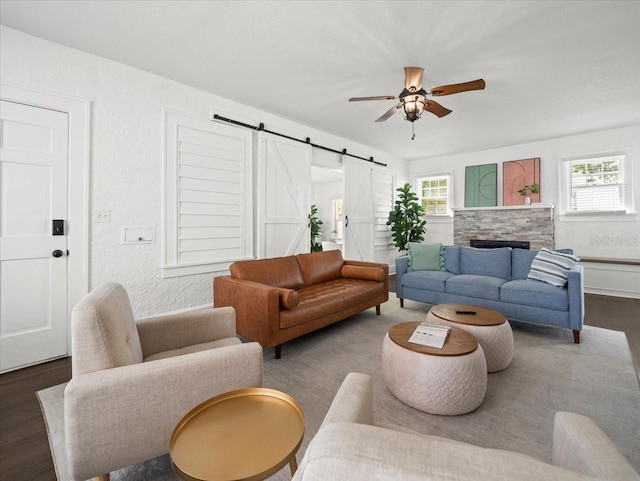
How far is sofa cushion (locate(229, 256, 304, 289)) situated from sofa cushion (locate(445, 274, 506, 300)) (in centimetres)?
195

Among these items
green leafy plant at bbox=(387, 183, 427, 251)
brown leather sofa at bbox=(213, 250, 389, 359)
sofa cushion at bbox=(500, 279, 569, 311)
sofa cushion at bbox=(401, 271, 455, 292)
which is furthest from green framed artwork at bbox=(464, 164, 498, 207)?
brown leather sofa at bbox=(213, 250, 389, 359)

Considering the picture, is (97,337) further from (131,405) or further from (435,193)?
(435,193)

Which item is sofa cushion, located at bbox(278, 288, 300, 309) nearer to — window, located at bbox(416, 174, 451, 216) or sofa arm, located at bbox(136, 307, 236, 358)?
sofa arm, located at bbox(136, 307, 236, 358)

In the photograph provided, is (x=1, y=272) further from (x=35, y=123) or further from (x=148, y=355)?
(x=148, y=355)

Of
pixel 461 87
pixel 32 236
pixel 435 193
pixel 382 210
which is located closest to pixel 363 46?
pixel 461 87

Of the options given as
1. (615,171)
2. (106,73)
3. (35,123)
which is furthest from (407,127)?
(35,123)

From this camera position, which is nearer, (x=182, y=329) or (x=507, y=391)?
(x=182, y=329)

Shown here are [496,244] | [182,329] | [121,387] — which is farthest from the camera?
[496,244]

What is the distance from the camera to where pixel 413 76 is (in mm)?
3184

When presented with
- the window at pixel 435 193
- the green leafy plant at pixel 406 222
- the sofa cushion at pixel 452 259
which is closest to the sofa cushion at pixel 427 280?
the sofa cushion at pixel 452 259

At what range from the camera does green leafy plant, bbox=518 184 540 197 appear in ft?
19.6

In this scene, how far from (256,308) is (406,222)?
4.95m

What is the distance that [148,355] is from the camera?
1.89 m

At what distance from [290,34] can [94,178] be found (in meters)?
Answer: 2.34
